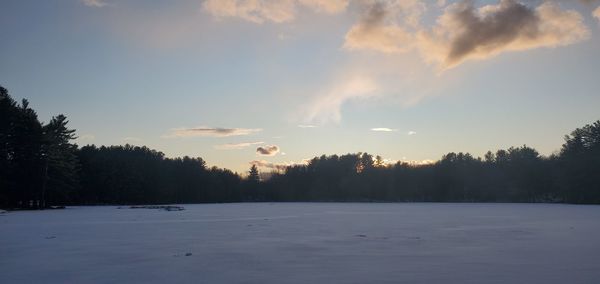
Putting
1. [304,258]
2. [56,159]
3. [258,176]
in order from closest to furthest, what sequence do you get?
[304,258], [56,159], [258,176]

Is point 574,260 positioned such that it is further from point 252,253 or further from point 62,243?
point 62,243

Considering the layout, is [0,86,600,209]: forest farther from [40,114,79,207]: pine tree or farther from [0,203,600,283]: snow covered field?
[0,203,600,283]: snow covered field

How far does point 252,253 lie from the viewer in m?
13.9

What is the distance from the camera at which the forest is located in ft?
184

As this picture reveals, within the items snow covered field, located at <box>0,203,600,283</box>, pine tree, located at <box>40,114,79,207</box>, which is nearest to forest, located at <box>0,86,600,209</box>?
pine tree, located at <box>40,114,79,207</box>

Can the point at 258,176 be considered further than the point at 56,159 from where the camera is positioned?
Yes

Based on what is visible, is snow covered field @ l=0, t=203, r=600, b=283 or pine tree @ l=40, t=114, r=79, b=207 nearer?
snow covered field @ l=0, t=203, r=600, b=283

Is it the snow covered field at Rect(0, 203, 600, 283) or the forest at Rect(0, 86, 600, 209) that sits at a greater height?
the forest at Rect(0, 86, 600, 209)

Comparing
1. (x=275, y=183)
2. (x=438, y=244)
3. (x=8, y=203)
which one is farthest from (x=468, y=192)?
(x=438, y=244)

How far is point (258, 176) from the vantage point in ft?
467

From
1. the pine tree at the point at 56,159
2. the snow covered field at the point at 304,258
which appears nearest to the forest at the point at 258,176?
the pine tree at the point at 56,159

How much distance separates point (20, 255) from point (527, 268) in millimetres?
12516

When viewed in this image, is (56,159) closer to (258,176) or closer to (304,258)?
(304,258)

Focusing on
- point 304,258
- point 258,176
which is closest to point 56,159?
point 304,258
